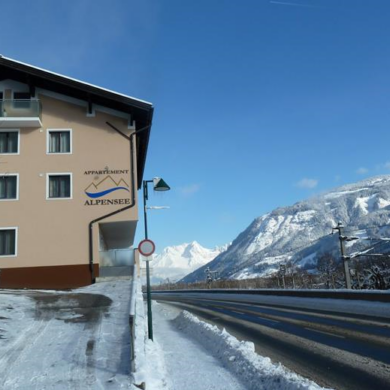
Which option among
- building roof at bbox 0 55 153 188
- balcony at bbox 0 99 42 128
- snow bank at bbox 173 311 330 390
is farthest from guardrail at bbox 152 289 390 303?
balcony at bbox 0 99 42 128

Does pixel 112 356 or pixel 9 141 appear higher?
pixel 9 141

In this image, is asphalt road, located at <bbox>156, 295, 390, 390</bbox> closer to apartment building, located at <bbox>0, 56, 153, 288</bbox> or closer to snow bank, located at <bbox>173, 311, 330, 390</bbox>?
snow bank, located at <bbox>173, 311, 330, 390</bbox>

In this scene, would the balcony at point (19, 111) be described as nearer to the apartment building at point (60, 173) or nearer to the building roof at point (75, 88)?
the apartment building at point (60, 173)

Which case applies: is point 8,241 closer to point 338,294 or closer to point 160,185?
point 160,185

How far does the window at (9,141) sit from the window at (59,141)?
74.1 inches

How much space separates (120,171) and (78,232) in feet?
14.4

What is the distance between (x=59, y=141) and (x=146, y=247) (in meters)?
15.7

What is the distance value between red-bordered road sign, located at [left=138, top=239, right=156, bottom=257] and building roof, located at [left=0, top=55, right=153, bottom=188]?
47.8 feet

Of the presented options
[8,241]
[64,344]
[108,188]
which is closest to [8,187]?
[8,241]

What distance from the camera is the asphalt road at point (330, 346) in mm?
7234

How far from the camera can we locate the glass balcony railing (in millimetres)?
24812

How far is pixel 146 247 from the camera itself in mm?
12320

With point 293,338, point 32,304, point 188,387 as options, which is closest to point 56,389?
point 188,387

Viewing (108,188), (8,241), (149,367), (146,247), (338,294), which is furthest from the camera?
(108,188)
